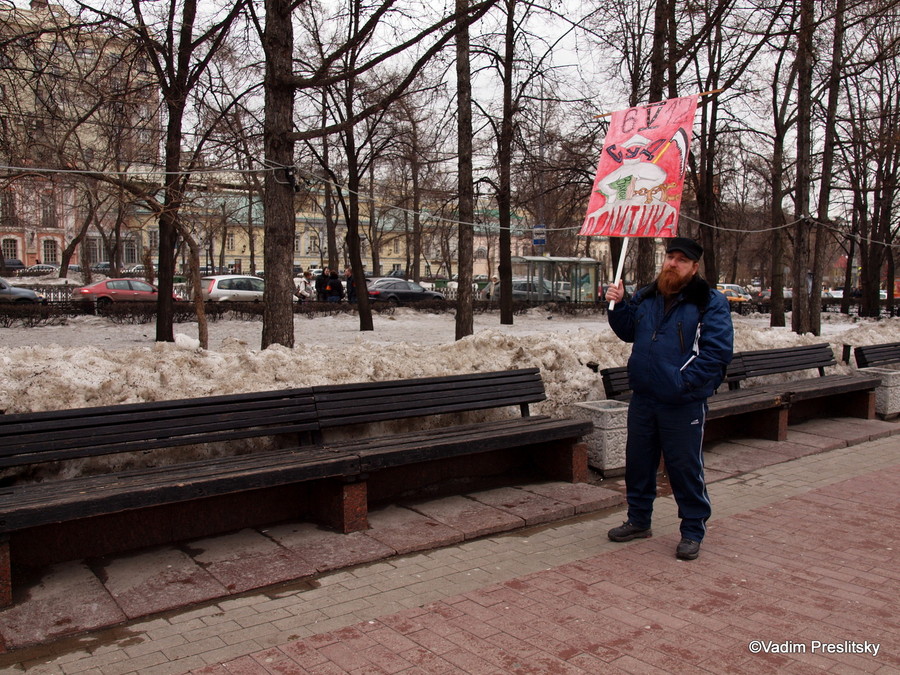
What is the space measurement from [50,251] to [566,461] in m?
77.9

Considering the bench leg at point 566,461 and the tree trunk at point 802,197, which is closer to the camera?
the bench leg at point 566,461

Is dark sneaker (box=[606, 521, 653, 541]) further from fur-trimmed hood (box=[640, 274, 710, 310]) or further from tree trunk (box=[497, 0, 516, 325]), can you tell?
tree trunk (box=[497, 0, 516, 325])

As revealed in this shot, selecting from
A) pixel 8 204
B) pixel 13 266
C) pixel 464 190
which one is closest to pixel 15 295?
pixel 8 204

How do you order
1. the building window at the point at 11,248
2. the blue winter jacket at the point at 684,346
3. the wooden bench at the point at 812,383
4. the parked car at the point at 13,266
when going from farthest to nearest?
1. the building window at the point at 11,248
2. the parked car at the point at 13,266
3. the wooden bench at the point at 812,383
4. the blue winter jacket at the point at 684,346

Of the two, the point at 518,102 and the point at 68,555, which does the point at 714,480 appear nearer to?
the point at 68,555

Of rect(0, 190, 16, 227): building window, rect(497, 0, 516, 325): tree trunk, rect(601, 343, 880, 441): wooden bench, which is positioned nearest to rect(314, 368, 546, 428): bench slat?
rect(601, 343, 880, 441): wooden bench

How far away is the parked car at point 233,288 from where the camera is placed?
97.4ft

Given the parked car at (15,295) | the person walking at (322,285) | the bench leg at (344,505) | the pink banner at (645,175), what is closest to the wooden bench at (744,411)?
the pink banner at (645,175)

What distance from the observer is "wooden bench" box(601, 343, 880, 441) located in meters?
7.37

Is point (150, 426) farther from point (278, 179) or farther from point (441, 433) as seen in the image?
point (278, 179)

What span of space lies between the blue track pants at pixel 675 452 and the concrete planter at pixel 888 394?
5.87m

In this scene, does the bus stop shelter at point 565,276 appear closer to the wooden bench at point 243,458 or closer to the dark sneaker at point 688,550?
the wooden bench at point 243,458

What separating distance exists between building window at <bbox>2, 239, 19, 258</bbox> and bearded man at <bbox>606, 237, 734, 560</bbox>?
256 feet

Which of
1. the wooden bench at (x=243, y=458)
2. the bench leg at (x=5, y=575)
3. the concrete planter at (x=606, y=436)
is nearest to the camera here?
the bench leg at (x=5, y=575)
